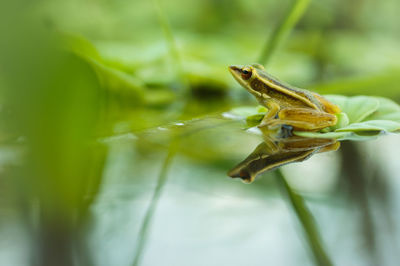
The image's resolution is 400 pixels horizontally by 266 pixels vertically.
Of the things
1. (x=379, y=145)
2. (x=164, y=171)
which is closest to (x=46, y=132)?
(x=164, y=171)

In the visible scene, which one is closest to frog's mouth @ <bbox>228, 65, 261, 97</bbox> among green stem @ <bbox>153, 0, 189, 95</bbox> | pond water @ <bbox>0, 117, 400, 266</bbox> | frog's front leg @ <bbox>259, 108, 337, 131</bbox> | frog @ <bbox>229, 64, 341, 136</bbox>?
frog @ <bbox>229, 64, 341, 136</bbox>

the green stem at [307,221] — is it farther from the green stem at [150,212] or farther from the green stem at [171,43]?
the green stem at [171,43]

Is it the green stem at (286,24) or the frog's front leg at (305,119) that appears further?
the green stem at (286,24)

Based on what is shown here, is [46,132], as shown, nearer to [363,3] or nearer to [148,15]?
[148,15]

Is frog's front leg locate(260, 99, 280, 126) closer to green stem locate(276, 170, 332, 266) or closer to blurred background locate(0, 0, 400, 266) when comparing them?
blurred background locate(0, 0, 400, 266)

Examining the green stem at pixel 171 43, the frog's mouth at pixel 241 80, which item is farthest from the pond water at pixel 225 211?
the green stem at pixel 171 43

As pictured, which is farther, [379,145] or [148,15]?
[148,15]
